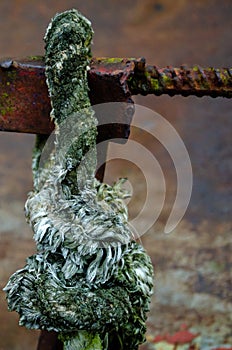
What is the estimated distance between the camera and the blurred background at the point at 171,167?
1146mm

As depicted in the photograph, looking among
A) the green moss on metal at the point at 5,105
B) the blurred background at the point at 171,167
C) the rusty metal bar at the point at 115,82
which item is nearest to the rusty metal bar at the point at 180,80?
the rusty metal bar at the point at 115,82

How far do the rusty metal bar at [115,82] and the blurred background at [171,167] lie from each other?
644 millimetres

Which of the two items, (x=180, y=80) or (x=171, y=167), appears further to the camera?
(x=171, y=167)

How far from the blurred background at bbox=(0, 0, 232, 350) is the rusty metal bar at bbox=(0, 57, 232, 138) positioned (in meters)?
0.64

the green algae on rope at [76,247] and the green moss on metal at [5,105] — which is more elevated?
A: the green moss on metal at [5,105]

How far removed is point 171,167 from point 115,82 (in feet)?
3.28

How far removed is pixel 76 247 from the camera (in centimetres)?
44

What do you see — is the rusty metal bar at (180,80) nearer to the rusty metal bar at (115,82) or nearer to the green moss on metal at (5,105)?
the rusty metal bar at (115,82)

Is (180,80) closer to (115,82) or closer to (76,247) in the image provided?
(115,82)

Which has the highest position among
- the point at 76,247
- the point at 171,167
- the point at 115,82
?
the point at 171,167

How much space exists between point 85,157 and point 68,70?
0.07 m

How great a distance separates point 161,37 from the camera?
5.44ft

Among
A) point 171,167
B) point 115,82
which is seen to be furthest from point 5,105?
point 171,167

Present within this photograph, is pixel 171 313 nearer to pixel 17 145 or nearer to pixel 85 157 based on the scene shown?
pixel 17 145
